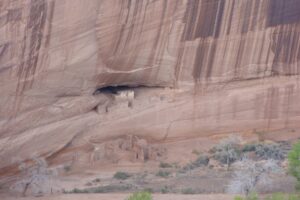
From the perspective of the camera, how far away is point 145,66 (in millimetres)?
25719

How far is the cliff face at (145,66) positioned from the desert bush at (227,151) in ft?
2.51

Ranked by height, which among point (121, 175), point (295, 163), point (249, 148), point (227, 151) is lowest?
point (295, 163)

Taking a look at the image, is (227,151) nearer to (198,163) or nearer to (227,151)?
(227,151)

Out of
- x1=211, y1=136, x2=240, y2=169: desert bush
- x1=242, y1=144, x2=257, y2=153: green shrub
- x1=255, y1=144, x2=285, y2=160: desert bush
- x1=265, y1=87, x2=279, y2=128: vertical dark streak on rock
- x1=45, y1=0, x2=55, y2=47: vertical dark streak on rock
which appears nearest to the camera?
x1=45, y1=0, x2=55, y2=47: vertical dark streak on rock

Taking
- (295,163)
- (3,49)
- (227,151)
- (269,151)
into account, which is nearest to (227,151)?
(227,151)

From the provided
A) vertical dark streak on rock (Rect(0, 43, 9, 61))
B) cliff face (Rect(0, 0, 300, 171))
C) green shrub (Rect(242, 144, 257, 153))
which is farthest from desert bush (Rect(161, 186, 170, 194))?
vertical dark streak on rock (Rect(0, 43, 9, 61))

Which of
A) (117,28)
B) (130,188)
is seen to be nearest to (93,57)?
(117,28)

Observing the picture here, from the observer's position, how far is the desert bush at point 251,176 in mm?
20516

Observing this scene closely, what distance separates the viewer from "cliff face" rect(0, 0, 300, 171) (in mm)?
23109

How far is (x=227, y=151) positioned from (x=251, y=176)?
15.3ft

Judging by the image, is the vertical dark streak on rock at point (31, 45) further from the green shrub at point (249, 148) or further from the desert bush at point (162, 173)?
the green shrub at point (249, 148)

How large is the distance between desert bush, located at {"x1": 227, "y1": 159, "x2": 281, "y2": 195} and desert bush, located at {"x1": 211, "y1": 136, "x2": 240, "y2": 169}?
136 cm

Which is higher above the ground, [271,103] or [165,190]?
[271,103]

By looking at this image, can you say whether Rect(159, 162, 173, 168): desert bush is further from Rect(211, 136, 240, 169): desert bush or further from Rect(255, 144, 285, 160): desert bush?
Rect(255, 144, 285, 160): desert bush
